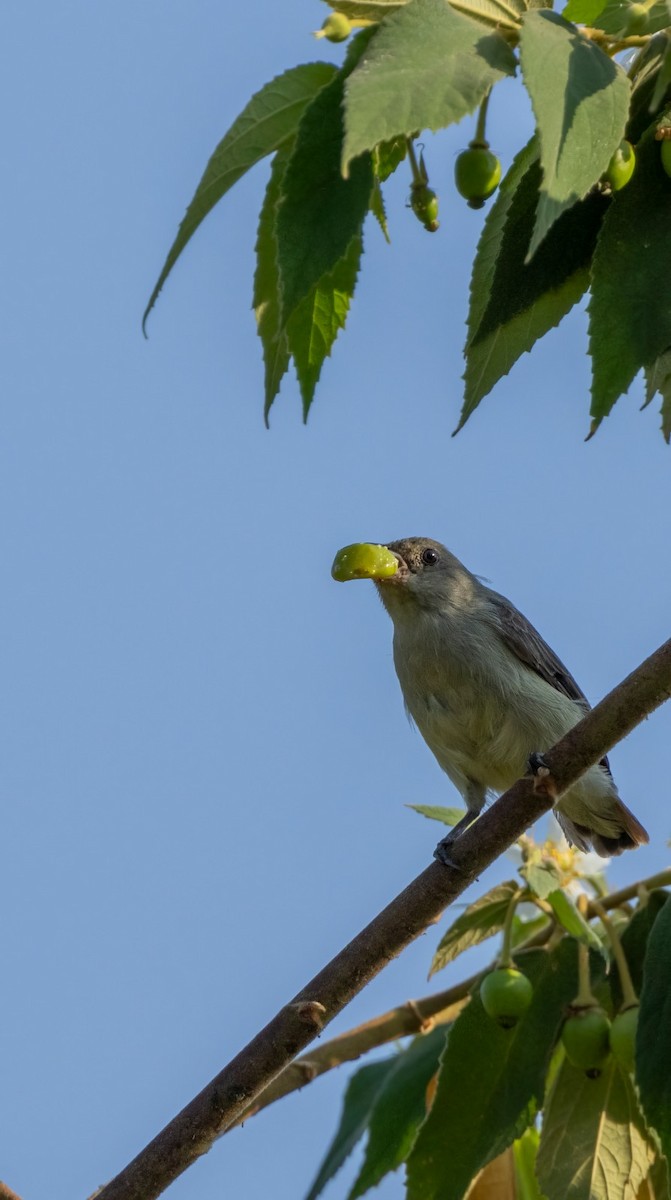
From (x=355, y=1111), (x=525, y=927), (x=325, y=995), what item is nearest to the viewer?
(x=325, y=995)

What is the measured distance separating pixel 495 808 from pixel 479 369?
2.77 ft

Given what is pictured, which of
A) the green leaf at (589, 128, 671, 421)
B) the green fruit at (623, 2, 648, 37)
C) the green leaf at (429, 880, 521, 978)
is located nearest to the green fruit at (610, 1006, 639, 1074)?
the green leaf at (429, 880, 521, 978)

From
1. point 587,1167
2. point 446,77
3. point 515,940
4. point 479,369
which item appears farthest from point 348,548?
point 446,77

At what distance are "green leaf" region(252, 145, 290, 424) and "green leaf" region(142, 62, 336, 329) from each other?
0.07m

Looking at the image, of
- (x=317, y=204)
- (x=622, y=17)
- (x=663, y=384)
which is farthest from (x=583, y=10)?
(x=317, y=204)

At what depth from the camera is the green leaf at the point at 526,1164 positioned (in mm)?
3090

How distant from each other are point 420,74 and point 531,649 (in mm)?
3898

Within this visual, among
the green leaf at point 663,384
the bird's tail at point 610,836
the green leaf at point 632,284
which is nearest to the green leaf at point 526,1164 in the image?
the green leaf at point 663,384

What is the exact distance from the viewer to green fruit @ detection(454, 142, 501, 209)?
2219 mm

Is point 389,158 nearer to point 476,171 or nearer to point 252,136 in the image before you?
point 476,171

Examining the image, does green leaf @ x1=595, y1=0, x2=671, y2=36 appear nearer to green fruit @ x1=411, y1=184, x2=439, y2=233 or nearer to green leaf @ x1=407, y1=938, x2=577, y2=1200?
green fruit @ x1=411, y1=184, x2=439, y2=233

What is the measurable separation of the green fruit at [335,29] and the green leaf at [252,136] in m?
0.20

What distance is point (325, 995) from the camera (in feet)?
8.49

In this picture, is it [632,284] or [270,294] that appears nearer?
[632,284]
